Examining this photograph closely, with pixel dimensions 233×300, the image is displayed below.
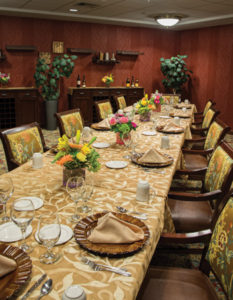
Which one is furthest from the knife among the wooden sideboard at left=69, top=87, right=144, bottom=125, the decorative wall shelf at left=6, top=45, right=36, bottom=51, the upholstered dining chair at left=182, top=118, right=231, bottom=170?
the decorative wall shelf at left=6, top=45, right=36, bottom=51

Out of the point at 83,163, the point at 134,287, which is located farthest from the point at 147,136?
the point at 134,287

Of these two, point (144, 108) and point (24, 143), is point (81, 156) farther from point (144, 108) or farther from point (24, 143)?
point (144, 108)

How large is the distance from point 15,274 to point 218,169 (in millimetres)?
1476

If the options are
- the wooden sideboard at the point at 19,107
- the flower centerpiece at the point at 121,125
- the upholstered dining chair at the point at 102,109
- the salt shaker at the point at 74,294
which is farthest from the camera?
the wooden sideboard at the point at 19,107

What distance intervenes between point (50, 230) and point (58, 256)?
0.36 feet

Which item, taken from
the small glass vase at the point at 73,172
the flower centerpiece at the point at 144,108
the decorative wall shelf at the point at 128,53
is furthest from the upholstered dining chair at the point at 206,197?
the decorative wall shelf at the point at 128,53

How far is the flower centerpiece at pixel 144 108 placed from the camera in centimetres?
384

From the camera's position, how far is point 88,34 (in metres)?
7.57

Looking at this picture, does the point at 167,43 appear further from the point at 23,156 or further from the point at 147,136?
the point at 23,156

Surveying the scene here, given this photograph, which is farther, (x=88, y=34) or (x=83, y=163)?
(x=88, y=34)

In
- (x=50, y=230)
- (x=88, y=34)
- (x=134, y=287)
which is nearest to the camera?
(x=134, y=287)

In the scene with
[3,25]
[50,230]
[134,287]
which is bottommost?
[134,287]

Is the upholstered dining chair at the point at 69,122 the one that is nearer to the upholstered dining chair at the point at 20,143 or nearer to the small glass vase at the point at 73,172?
the upholstered dining chair at the point at 20,143

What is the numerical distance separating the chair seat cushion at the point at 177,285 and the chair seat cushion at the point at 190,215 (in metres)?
0.50
